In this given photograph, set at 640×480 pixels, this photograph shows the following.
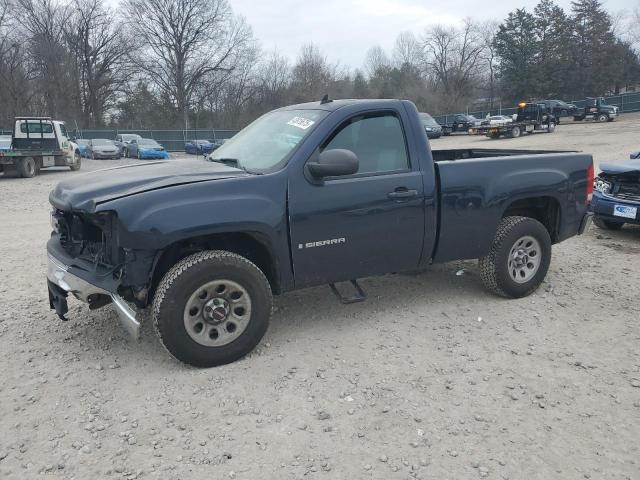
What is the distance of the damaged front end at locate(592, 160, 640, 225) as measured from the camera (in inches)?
286

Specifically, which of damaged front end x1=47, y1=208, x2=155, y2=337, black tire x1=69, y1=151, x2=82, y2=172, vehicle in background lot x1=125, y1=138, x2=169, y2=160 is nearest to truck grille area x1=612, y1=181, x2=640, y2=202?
damaged front end x1=47, y1=208, x2=155, y2=337

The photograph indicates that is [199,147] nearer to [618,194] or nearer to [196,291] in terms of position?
[618,194]

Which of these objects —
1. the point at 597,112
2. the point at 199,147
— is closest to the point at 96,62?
the point at 199,147

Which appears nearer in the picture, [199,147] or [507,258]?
[507,258]

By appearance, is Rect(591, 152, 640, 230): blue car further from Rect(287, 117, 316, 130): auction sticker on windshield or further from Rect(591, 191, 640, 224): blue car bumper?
Rect(287, 117, 316, 130): auction sticker on windshield

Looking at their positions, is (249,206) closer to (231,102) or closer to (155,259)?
(155,259)

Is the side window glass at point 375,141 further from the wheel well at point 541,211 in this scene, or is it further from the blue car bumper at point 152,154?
the blue car bumper at point 152,154

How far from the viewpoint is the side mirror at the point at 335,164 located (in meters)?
3.77

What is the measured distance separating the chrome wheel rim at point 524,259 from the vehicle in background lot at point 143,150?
90.7 feet

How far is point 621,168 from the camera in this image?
7.41 meters

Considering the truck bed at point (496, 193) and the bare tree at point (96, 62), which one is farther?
the bare tree at point (96, 62)

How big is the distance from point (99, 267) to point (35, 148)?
18.5 m

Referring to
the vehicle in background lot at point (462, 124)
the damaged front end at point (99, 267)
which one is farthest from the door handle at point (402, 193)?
the vehicle in background lot at point (462, 124)

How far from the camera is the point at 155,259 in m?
3.53
